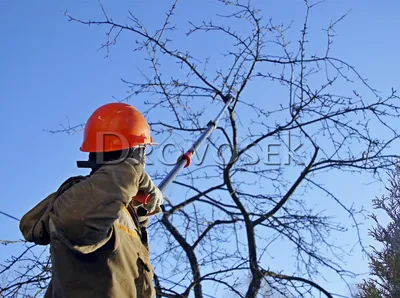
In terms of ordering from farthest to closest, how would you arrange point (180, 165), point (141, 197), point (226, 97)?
point (226, 97) < point (180, 165) < point (141, 197)

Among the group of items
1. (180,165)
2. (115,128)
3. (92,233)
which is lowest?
(92,233)

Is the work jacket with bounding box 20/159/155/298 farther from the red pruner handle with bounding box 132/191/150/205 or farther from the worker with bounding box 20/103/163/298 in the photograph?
the red pruner handle with bounding box 132/191/150/205

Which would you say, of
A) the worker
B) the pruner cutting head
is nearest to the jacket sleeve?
the worker

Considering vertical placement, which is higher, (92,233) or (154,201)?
(154,201)

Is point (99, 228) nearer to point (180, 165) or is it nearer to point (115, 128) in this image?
point (115, 128)

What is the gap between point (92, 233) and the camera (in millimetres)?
2117

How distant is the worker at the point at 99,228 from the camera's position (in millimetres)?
2121

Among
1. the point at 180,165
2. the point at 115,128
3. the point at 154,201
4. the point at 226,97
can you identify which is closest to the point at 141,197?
the point at 154,201

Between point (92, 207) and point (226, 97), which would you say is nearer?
point (92, 207)

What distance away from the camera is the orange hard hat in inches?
108

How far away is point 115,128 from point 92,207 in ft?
2.64

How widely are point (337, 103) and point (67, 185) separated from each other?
182 inches

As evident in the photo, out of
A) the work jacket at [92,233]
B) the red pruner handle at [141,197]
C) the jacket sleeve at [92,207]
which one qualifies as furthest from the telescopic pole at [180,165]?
the jacket sleeve at [92,207]

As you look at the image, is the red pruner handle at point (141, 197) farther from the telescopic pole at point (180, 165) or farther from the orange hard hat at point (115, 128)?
the orange hard hat at point (115, 128)
